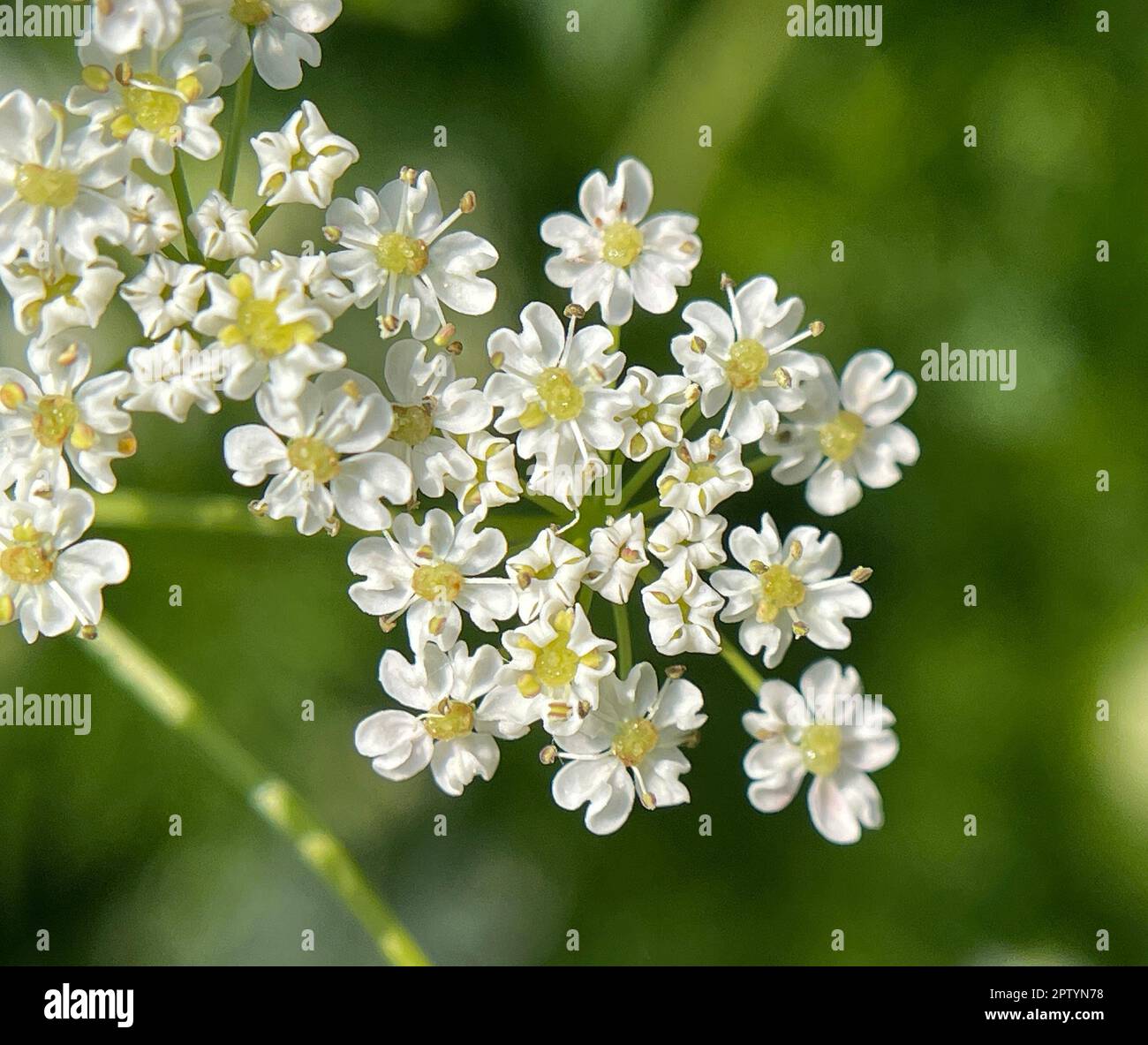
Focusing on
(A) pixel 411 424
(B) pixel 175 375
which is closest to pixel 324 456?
(A) pixel 411 424

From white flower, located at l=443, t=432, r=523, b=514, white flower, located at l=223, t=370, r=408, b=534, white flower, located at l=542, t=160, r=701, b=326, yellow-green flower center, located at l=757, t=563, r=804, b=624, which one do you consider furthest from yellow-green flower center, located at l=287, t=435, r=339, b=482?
yellow-green flower center, located at l=757, t=563, r=804, b=624

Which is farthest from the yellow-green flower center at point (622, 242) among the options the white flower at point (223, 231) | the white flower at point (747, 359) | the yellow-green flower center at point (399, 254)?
the white flower at point (223, 231)

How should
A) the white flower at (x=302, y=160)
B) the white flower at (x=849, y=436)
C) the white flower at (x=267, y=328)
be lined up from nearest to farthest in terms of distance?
the white flower at (x=267, y=328) → the white flower at (x=302, y=160) → the white flower at (x=849, y=436)

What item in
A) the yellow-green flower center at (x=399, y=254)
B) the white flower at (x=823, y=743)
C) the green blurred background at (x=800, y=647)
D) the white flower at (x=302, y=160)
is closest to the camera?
the white flower at (x=302, y=160)

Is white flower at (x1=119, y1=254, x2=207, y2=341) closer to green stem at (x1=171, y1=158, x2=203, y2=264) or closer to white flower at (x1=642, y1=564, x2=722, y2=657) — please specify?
green stem at (x1=171, y1=158, x2=203, y2=264)

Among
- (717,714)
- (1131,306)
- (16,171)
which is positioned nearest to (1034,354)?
(1131,306)

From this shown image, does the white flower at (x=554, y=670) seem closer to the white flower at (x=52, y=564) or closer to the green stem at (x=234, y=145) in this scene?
the white flower at (x=52, y=564)
